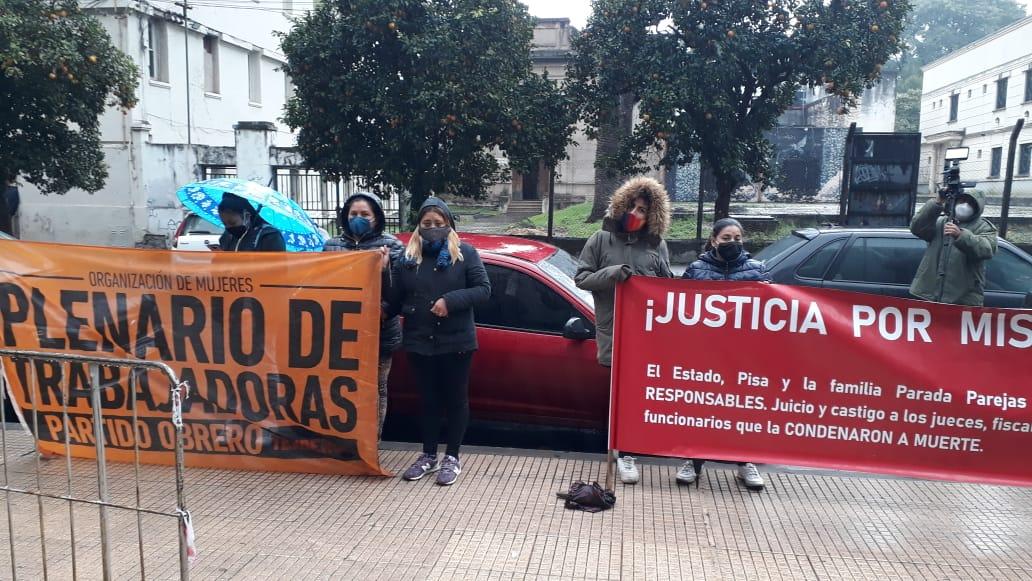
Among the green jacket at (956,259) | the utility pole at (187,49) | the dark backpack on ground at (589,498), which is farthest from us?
the utility pole at (187,49)

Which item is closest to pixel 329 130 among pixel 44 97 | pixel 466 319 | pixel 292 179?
pixel 44 97

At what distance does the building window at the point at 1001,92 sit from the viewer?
3296cm

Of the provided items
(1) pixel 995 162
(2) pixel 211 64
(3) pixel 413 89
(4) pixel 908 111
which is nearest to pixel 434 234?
(3) pixel 413 89

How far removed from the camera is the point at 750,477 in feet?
15.7

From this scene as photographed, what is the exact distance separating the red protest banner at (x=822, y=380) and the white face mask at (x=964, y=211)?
223cm

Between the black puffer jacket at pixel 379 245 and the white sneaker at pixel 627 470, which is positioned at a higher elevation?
the black puffer jacket at pixel 379 245

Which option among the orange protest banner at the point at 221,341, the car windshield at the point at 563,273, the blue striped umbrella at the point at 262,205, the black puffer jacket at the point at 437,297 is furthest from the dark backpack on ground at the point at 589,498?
the blue striped umbrella at the point at 262,205

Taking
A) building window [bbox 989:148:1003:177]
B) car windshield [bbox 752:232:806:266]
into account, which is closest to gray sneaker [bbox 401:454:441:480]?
car windshield [bbox 752:232:806:266]

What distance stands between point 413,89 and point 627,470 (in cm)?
757

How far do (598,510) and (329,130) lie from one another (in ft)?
28.4

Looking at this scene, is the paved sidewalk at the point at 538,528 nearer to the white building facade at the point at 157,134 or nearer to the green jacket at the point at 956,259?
the green jacket at the point at 956,259

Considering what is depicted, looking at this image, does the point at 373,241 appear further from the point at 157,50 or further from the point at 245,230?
the point at 157,50

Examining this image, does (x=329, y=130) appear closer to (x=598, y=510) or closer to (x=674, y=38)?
(x=674, y=38)

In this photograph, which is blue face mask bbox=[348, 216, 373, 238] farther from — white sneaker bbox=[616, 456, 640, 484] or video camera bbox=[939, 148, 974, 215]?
video camera bbox=[939, 148, 974, 215]
